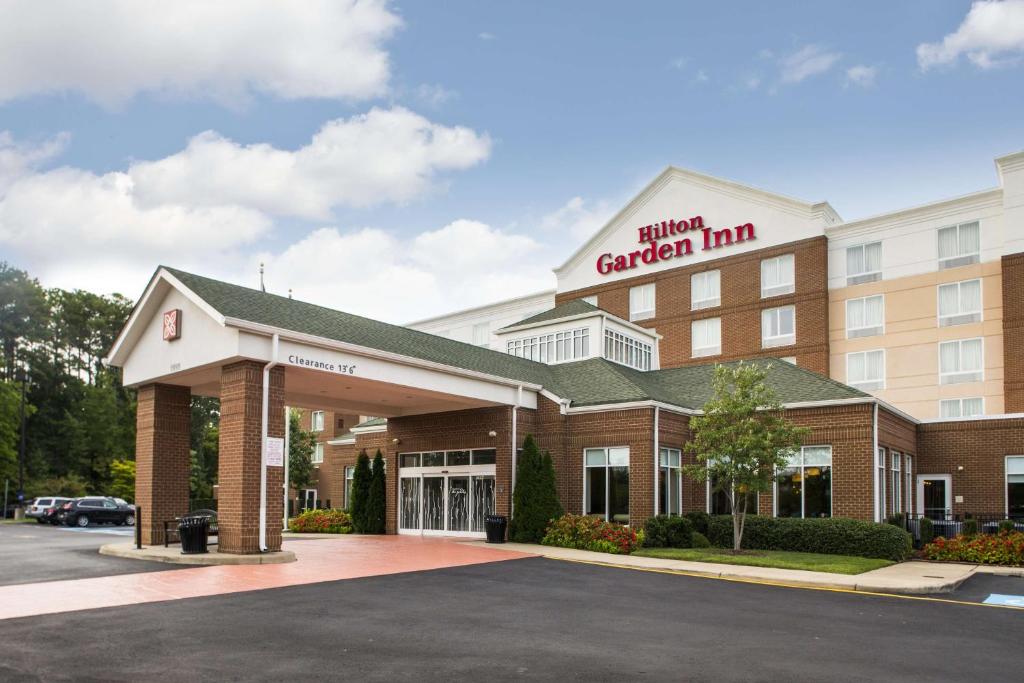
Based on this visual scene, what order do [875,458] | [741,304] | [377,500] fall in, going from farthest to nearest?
[741,304] → [377,500] → [875,458]

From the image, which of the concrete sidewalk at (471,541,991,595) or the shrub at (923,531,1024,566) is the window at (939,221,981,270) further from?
the concrete sidewalk at (471,541,991,595)

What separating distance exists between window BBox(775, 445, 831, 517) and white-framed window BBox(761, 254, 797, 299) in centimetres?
1726

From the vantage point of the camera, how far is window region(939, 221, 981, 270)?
35.8 meters

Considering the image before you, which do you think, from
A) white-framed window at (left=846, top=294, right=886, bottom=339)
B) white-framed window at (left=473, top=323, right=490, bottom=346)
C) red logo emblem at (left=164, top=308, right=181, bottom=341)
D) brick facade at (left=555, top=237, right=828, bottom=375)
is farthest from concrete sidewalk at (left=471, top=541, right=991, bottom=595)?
white-framed window at (left=473, top=323, right=490, bottom=346)

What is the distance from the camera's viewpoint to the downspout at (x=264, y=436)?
18234 mm

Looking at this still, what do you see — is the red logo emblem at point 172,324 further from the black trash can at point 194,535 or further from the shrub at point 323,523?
the shrub at point 323,523

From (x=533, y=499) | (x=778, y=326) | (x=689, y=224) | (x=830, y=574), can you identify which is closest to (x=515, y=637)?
(x=830, y=574)

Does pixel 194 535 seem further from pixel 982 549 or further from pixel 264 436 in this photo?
pixel 982 549

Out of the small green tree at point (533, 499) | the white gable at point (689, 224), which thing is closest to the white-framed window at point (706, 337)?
the white gable at point (689, 224)

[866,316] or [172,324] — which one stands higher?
[866,316]

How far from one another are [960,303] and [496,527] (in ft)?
79.4

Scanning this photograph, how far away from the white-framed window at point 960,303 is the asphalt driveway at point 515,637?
989 inches

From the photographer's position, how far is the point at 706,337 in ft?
141

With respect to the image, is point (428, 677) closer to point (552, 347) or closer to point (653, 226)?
point (552, 347)
